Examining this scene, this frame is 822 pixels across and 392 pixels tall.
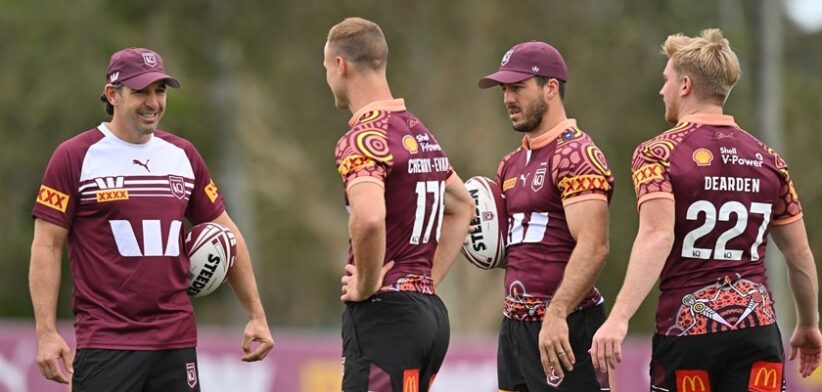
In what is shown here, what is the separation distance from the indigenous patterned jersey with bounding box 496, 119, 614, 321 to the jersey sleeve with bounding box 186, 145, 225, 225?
175cm

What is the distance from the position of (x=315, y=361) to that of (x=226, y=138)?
15868 millimetres

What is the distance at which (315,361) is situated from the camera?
54.2ft

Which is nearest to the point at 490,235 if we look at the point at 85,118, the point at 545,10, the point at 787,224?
the point at 787,224

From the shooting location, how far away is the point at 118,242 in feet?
26.7

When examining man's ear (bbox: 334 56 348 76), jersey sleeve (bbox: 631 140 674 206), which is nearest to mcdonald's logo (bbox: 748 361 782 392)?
jersey sleeve (bbox: 631 140 674 206)

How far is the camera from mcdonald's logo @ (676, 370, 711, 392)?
786cm

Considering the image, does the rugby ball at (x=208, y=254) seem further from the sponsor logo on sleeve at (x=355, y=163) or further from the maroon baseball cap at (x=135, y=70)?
the sponsor logo on sleeve at (x=355, y=163)

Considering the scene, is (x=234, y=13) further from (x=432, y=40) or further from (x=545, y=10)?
(x=545, y=10)

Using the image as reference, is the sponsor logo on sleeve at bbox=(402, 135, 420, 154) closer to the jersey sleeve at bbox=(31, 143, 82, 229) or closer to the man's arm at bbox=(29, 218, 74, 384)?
the jersey sleeve at bbox=(31, 143, 82, 229)

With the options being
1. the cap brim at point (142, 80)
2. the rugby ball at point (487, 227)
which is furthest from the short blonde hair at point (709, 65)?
the cap brim at point (142, 80)

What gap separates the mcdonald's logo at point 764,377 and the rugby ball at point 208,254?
9.78 ft

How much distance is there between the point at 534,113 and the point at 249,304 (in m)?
2.02

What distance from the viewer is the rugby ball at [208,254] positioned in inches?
329

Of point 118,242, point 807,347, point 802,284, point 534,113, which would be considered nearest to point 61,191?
point 118,242
